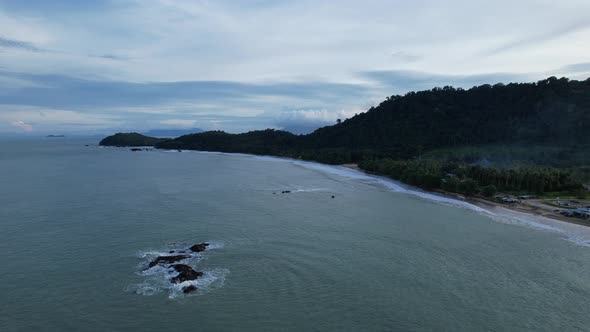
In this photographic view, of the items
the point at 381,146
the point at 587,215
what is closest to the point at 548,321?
the point at 587,215

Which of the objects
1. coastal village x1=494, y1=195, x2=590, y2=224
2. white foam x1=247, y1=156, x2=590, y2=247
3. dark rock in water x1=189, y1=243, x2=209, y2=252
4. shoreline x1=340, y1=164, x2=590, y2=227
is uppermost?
coastal village x1=494, y1=195, x2=590, y2=224

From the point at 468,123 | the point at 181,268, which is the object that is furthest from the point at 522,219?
the point at 468,123

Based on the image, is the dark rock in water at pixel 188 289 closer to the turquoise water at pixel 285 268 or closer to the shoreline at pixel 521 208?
the turquoise water at pixel 285 268

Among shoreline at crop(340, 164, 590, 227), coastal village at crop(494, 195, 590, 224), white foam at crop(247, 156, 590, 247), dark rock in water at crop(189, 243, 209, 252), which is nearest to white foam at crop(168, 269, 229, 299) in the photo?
dark rock in water at crop(189, 243, 209, 252)

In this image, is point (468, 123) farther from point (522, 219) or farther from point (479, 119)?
point (522, 219)

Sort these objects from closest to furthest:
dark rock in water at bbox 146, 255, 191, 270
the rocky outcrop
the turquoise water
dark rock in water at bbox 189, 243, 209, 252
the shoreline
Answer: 1. the turquoise water
2. the rocky outcrop
3. dark rock in water at bbox 146, 255, 191, 270
4. dark rock in water at bbox 189, 243, 209, 252
5. the shoreline

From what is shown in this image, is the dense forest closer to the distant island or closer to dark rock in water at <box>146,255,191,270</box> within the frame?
the distant island

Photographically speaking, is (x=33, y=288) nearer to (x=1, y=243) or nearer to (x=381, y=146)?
(x=1, y=243)
